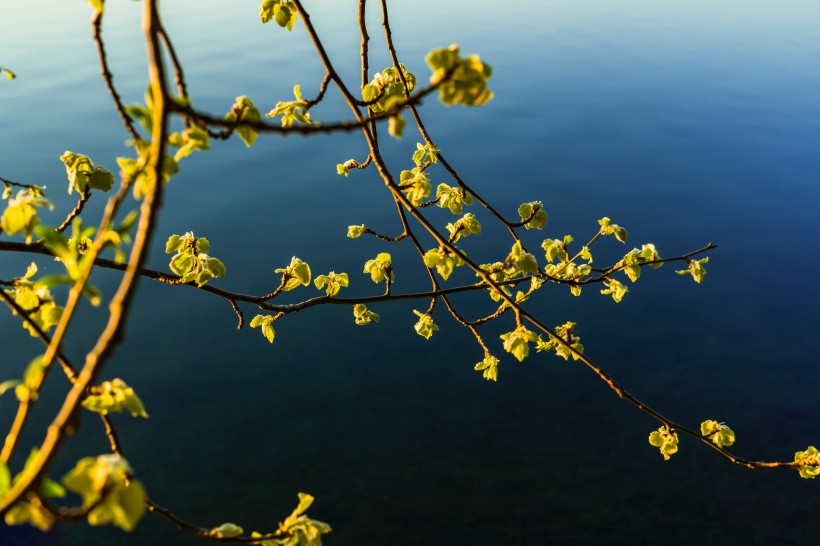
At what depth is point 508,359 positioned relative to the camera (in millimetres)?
6645

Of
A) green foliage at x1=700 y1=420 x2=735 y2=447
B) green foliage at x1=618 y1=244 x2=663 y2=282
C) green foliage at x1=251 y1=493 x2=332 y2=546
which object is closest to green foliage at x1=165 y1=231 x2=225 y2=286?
green foliage at x1=251 y1=493 x2=332 y2=546

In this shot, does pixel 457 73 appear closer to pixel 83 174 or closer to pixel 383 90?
pixel 383 90

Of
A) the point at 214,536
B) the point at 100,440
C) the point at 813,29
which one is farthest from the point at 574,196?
the point at 813,29

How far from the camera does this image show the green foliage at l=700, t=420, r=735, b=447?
8.08 ft

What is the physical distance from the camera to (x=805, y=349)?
6.80 meters

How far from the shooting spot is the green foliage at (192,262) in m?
2.21

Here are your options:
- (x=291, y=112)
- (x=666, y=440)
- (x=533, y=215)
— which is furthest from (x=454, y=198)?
(x=666, y=440)

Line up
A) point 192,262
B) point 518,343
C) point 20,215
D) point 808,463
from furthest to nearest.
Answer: point 808,463 → point 192,262 → point 518,343 → point 20,215

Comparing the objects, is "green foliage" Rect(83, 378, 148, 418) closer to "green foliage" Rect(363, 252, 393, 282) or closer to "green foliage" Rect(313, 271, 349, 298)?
"green foliage" Rect(313, 271, 349, 298)

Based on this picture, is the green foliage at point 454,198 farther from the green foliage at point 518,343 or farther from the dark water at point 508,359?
the dark water at point 508,359

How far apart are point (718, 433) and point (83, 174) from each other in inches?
94.9

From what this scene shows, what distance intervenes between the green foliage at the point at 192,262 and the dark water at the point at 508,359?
3.36 metres

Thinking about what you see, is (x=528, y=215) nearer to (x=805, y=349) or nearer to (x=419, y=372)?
(x=419, y=372)

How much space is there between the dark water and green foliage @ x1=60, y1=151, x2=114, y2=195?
3.68 metres
